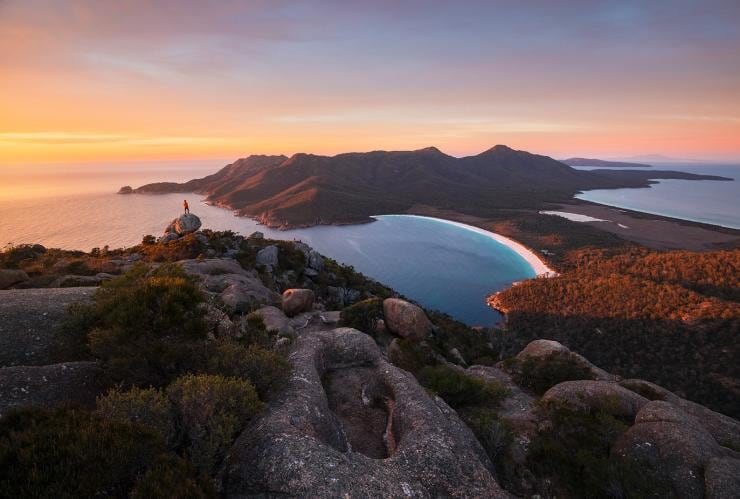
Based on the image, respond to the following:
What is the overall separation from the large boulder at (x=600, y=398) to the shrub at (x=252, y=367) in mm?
15471

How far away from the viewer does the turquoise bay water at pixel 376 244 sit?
4353 inches

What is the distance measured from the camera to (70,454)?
6359 mm

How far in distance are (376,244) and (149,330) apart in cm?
16005

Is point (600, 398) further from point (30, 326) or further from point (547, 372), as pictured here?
point (30, 326)

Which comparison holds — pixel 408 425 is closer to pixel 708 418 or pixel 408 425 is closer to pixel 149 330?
pixel 149 330

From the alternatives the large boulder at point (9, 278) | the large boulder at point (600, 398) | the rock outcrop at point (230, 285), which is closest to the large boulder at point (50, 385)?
the rock outcrop at point (230, 285)

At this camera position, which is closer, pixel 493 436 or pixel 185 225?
pixel 493 436

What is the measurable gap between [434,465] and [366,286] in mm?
47239

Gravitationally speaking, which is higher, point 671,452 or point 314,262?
point 314,262

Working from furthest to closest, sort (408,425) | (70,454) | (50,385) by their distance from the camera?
(408,425) < (50,385) < (70,454)

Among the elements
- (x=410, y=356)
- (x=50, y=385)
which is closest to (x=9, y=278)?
(x=50, y=385)

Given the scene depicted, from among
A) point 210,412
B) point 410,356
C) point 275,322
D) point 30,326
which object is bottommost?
point 410,356

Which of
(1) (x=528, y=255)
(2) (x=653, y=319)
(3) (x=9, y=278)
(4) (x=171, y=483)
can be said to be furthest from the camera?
(1) (x=528, y=255)

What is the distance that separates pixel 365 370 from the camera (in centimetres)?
1723
